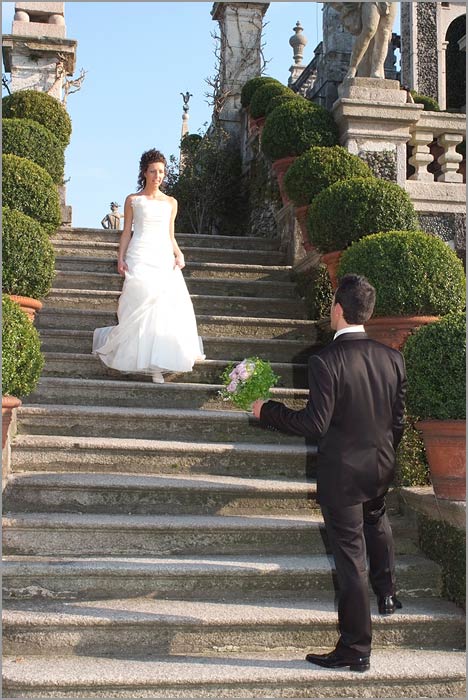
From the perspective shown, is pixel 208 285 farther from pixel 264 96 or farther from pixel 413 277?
pixel 264 96

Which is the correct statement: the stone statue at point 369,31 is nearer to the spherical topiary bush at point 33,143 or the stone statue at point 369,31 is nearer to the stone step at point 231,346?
the spherical topiary bush at point 33,143

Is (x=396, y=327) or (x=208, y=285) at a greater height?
(x=208, y=285)

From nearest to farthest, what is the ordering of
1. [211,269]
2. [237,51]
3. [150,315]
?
1. [150,315]
2. [211,269]
3. [237,51]

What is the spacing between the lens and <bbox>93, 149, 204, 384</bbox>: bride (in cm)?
577

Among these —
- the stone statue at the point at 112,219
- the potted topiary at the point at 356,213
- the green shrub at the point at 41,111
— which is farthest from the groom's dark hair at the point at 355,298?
the stone statue at the point at 112,219

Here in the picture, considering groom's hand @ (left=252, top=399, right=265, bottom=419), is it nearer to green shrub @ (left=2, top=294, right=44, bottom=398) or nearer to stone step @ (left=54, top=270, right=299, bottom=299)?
green shrub @ (left=2, top=294, right=44, bottom=398)

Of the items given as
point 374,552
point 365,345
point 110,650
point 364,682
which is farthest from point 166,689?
point 365,345

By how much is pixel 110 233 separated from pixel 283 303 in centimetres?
239

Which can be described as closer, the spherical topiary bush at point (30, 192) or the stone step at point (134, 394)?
the stone step at point (134, 394)

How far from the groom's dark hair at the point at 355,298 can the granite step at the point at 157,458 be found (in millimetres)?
1643

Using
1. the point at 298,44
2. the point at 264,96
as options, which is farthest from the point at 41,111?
the point at 298,44

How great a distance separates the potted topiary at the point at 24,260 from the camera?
5.38m

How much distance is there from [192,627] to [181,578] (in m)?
0.34

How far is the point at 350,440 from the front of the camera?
334cm
